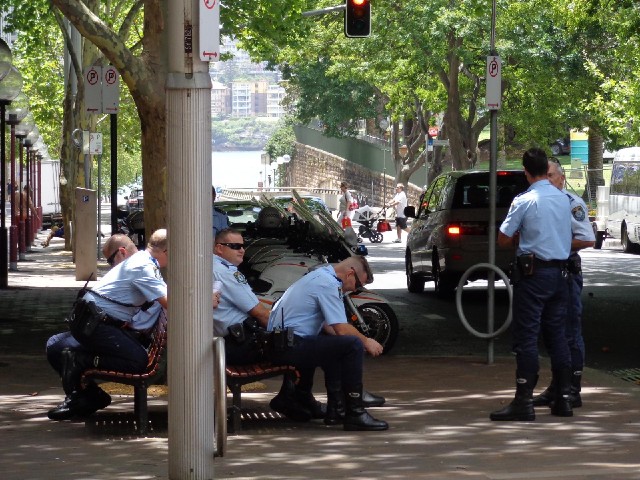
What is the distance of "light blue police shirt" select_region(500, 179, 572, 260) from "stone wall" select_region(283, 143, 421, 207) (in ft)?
179

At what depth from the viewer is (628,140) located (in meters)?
49.5

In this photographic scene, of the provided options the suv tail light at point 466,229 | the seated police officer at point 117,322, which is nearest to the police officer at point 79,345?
the seated police officer at point 117,322

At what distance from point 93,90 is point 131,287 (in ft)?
37.2

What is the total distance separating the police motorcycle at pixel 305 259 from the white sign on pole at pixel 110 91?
2186 mm

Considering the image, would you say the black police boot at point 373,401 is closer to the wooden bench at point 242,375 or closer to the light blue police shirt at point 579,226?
the wooden bench at point 242,375

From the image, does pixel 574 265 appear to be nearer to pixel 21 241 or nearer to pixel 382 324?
pixel 382 324

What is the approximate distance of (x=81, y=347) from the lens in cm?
1001

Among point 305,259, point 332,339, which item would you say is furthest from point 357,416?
point 305,259

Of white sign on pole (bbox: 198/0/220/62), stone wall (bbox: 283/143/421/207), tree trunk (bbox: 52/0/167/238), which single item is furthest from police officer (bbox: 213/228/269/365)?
stone wall (bbox: 283/143/421/207)

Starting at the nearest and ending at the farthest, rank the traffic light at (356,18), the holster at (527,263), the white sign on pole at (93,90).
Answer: the holster at (527,263) < the white sign on pole at (93,90) < the traffic light at (356,18)

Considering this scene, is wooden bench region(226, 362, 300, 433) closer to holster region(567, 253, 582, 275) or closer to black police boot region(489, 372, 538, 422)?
black police boot region(489, 372, 538, 422)

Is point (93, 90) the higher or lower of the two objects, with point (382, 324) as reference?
higher

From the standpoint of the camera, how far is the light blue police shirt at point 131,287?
32.1 ft

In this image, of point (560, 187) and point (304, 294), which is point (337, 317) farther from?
point (560, 187)
